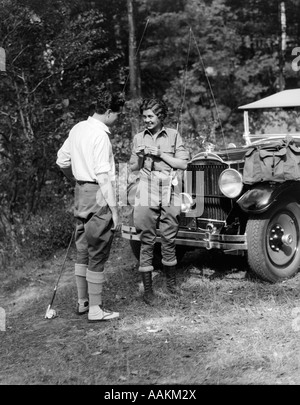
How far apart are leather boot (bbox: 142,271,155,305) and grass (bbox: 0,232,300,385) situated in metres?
0.08

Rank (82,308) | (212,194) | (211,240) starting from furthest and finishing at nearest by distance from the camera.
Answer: (212,194) → (211,240) → (82,308)

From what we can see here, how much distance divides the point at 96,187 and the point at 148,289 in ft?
3.57

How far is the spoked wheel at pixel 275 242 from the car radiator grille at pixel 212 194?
427 millimetres

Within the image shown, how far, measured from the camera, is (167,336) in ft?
13.0

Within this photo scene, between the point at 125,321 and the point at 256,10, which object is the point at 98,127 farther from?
the point at 256,10

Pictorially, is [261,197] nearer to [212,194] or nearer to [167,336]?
[212,194]

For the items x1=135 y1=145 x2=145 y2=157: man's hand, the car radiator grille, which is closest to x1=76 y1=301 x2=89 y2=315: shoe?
x1=135 y1=145 x2=145 y2=157: man's hand

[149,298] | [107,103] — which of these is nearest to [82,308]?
[149,298]

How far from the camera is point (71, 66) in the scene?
8.14 metres

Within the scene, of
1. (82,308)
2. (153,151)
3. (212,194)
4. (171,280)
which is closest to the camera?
(153,151)

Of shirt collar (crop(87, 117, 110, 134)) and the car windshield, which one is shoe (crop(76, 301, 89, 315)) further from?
the car windshield

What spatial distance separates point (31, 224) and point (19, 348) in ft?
12.1
